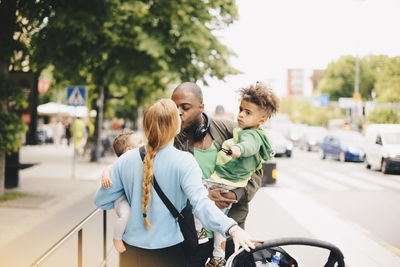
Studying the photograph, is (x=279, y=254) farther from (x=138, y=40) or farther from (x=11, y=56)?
(x=138, y=40)

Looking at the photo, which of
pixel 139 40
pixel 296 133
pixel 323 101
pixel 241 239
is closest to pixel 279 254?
pixel 241 239

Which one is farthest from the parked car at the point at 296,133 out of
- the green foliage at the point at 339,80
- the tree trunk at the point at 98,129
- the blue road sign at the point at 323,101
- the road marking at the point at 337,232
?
the green foliage at the point at 339,80

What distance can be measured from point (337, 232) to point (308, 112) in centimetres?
6603

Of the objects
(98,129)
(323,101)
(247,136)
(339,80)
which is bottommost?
(98,129)

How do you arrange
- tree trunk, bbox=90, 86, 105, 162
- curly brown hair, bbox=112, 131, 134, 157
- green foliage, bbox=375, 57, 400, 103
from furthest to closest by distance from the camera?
tree trunk, bbox=90, 86, 105, 162
green foliage, bbox=375, 57, 400, 103
curly brown hair, bbox=112, 131, 134, 157

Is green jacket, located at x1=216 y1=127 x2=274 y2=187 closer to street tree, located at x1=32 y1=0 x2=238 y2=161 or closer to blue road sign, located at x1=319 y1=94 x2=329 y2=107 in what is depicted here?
street tree, located at x1=32 y1=0 x2=238 y2=161

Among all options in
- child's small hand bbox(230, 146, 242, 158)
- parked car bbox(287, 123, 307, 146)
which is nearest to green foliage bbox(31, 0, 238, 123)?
child's small hand bbox(230, 146, 242, 158)

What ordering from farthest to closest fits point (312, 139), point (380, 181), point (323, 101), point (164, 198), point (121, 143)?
1. point (323, 101)
2. point (312, 139)
3. point (380, 181)
4. point (121, 143)
5. point (164, 198)

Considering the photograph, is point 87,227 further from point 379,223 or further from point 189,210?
point 379,223

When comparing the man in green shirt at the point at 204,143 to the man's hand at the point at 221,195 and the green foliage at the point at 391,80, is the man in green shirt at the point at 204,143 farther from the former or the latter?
the green foliage at the point at 391,80

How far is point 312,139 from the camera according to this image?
28.4 metres

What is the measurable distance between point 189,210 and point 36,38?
7512 millimetres

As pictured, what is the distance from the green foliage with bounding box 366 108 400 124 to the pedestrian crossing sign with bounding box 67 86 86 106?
8.03 meters

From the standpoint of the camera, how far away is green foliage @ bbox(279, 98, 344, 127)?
187 ft
